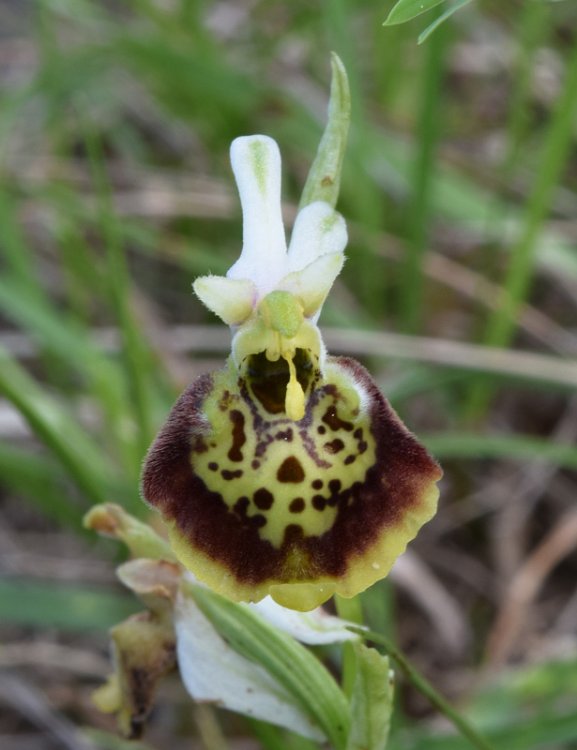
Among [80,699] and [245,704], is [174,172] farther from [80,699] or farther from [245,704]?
[245,704]

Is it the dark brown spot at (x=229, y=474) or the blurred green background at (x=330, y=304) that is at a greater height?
the dark brown spot at (x=229, y=474)

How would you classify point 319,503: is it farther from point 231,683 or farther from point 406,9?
point 406,9

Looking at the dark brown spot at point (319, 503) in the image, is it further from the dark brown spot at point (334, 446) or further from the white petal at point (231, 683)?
the white petal at point (231, 683)

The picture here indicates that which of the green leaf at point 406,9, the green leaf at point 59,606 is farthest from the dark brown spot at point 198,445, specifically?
the green leaf at point 59,606

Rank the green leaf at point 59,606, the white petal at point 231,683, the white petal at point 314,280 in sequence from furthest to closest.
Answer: the green leaf at point 59,606
the white petal at point 231,683
the white petal at point 314,280

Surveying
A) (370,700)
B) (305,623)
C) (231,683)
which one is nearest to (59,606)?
(231,683)

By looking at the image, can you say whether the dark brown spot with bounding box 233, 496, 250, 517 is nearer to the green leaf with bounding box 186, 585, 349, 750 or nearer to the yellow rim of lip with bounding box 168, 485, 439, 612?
the yellow rim of lip with bounding box 168, 485, 439, 612

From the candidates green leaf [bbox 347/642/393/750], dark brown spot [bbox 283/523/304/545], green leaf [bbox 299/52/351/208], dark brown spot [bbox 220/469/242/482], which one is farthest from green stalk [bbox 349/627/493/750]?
green leaf [bbox 299/52/351/208]
